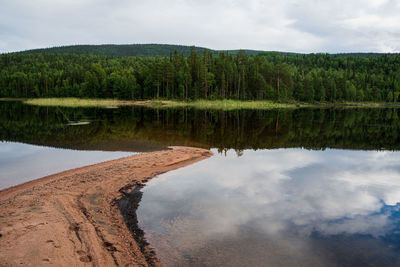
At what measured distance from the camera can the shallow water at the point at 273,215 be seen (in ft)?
24.2

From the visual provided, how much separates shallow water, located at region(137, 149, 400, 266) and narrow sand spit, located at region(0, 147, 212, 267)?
34.4 inches

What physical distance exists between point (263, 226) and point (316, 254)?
182 centimetres

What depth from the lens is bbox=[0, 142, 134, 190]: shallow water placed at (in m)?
13.6

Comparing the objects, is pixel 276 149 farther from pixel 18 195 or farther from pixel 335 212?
pixel 18 195

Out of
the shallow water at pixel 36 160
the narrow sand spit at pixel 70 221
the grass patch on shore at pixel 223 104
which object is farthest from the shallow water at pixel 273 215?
the grass patch on shore at pixel 223 104

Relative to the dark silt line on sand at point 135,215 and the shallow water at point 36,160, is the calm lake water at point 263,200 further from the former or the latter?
the dark silt line on sand at point 135,215

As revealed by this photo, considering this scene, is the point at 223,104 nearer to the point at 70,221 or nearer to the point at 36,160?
the point at 36,160

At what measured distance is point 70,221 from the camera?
8320mm

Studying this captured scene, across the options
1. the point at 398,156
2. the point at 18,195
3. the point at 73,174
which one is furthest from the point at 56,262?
the point at 398,156

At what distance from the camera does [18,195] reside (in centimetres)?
→ 1037

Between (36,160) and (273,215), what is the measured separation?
1367 centimetres

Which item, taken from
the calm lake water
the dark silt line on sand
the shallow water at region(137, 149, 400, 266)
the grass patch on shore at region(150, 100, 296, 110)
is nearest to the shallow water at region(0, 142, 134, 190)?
the calm lake water

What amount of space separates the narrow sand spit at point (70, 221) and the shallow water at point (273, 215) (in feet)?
2.87

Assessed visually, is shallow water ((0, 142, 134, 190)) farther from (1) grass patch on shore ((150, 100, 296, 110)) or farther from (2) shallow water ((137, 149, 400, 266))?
(1) grass patch on shore ((150, 100, 296, 110))
